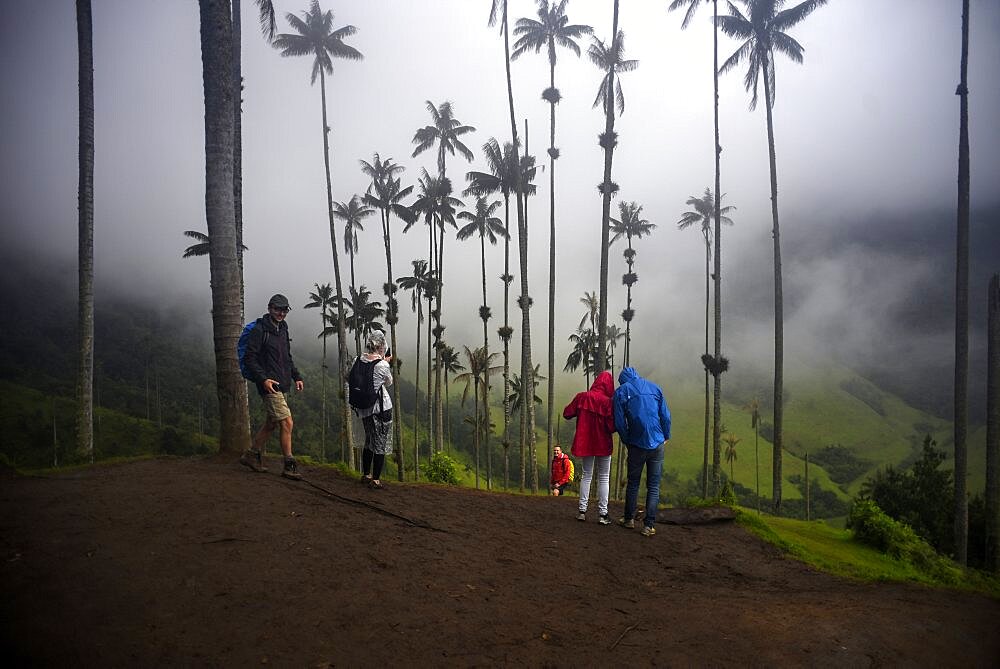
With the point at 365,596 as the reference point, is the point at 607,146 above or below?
above

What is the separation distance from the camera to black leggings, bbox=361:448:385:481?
22.5 feet

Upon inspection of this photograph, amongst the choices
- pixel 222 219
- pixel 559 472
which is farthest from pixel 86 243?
pixel 559 472

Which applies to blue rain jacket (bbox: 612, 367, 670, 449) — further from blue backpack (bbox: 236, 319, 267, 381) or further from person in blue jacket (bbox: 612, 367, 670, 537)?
blue backpack (bbox: 236, 319, 267, 381)

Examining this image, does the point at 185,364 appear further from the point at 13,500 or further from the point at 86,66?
the point at 13,500

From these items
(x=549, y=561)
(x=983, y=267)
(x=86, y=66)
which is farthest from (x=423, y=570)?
(x=983, y=267)

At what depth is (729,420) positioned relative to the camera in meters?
146

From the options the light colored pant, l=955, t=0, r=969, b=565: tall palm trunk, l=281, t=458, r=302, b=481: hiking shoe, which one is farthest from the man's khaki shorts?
l=955, t=0, r=969, b=565: tall palm trunk

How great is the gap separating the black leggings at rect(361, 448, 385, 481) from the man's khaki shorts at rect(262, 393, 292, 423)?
1.20 metres

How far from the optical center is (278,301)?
6320mm

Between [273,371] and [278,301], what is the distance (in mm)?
875

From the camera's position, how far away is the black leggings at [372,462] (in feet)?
22.5

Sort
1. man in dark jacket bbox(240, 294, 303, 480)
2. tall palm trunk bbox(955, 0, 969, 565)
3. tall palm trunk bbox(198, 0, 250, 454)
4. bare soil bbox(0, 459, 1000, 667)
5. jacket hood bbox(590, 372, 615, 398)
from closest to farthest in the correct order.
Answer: bare soil bbox(0, 459, 1000, 667)
man in dark jacket bbox(240, 294, 303, 480)
tall palm trunk bbox(198, 0, 250, 454)
jacket hood bbox(590, 372, 615, 398)
tall palm trunk bbox(955, 0, 969, 565)

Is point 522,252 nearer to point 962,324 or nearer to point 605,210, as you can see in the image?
point 605,210

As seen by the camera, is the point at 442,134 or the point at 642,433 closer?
the point at 642,433
